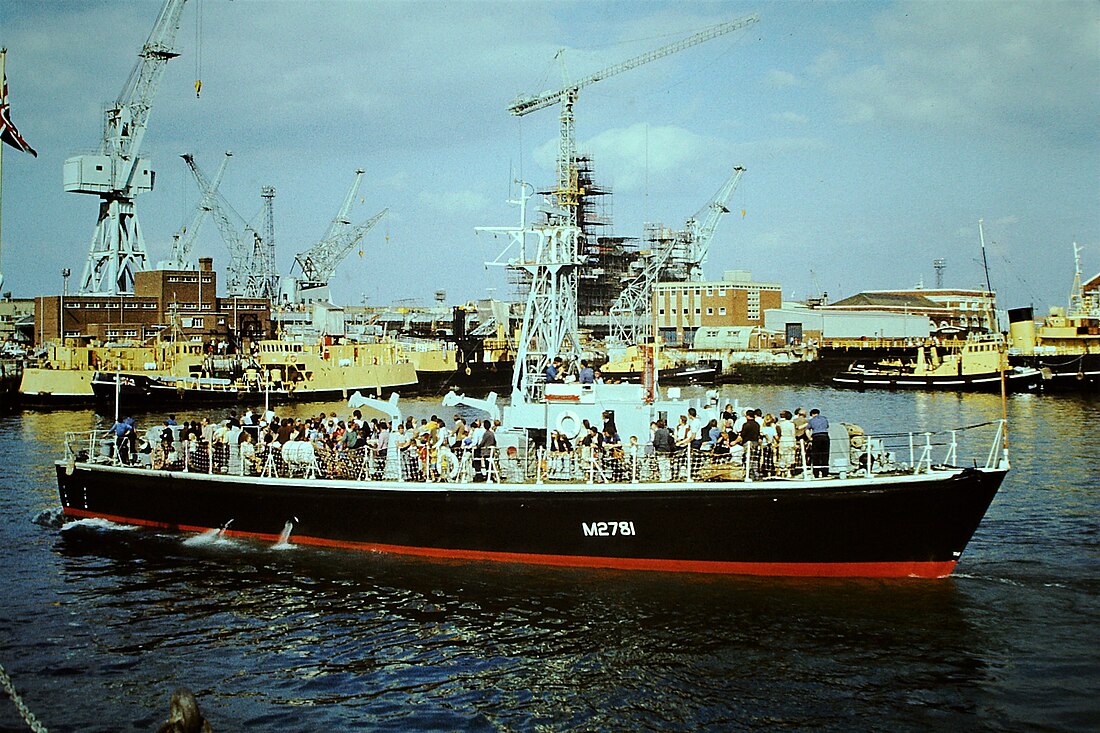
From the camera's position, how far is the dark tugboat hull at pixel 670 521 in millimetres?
18406

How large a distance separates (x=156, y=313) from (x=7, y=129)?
99688 mm

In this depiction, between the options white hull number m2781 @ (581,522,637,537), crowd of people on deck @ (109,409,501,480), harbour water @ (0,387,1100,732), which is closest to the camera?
harbour water @ (0,387,1100,732)

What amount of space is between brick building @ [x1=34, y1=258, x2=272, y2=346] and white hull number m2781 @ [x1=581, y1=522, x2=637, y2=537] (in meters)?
84.1

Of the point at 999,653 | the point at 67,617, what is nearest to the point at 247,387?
the point at 67,617

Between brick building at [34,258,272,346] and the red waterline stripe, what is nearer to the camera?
the red waterline stripe

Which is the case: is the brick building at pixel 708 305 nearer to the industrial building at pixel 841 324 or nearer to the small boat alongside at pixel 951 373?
the industrial building at pixel 841 324

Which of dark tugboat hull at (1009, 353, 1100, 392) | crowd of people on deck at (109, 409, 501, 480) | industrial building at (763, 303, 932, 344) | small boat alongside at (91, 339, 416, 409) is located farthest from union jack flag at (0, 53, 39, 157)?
industrial building at (763, 303, 932, 344)

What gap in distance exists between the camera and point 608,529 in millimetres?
19891

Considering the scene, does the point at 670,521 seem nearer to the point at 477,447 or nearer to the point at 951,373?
the point at 477,447

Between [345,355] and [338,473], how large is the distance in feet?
229

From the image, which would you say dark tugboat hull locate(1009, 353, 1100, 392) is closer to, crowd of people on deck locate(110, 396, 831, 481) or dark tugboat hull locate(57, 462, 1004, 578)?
crowd of people on deck locate(110, 396, 831, 481)

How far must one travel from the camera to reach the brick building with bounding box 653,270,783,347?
134 metres

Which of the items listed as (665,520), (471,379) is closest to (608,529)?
(665,520)

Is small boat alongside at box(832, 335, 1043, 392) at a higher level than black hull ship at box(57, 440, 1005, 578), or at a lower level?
higher
